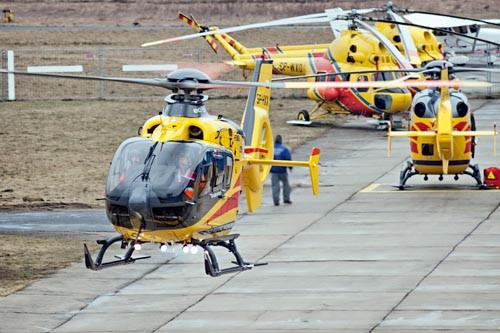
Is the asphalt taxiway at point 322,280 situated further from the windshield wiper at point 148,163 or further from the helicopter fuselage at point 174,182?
the windshield wiper at point 148,163

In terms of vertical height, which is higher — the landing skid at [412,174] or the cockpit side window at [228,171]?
the cockpit side window at [228,171]

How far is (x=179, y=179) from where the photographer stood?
1888 centimetres

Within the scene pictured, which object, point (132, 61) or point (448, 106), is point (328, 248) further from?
point (132, 61)

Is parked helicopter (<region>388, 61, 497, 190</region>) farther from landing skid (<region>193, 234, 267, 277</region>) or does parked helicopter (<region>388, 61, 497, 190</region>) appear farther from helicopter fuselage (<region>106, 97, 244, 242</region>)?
landing skid (<region>193, 234, 267, 277</region>)

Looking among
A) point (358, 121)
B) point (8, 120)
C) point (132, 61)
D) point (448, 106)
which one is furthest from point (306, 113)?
point (132, 61)

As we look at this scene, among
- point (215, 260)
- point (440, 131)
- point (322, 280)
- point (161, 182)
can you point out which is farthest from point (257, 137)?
point (440, 131)

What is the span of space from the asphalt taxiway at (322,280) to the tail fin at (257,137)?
161 centimetres

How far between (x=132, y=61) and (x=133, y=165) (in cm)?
4008

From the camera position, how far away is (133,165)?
19000 mm

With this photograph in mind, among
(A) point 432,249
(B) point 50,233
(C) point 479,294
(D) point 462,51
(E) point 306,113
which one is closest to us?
(C) point 479,294

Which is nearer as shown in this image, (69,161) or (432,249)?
(432,249)

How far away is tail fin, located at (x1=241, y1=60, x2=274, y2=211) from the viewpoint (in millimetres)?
22453

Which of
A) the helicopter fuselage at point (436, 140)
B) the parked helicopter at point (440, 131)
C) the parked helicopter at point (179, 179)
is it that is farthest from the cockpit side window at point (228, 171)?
the helicopter fuselage at point (436, 140)

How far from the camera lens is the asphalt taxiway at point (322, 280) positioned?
20.3 meters
